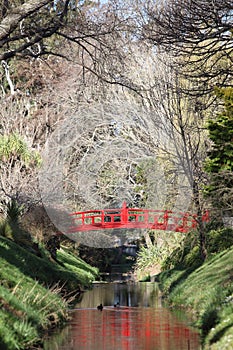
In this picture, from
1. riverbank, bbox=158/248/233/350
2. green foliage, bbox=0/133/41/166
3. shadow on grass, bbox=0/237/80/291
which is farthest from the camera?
green foliage, bbox=0/133/41/166

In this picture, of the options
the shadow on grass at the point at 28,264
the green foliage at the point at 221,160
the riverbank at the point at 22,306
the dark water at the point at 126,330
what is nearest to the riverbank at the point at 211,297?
the dark water at the point at 126,330

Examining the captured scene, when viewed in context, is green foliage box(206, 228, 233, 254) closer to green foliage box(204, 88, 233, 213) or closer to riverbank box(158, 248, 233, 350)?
riverbank box(158, 248, 233, 350)

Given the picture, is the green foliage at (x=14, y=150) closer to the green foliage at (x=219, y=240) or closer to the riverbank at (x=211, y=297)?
the riverbank at (x=211, y=297)

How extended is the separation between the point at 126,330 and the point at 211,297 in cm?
246

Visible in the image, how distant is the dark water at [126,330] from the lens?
12.2 metres

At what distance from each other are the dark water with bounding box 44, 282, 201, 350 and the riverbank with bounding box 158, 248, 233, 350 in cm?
36

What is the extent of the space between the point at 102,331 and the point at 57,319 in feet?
4.04

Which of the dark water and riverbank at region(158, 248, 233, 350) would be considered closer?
riverbank at region(158, 248, 233, 350)

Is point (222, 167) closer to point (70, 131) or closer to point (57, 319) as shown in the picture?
point (57, 319)

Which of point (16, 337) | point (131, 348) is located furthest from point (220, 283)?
point (16, 337)

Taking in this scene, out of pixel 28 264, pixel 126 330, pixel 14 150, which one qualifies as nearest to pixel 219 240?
pixel 28 264

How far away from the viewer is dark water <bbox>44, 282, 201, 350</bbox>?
12.2 m

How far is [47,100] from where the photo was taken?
47.8 metres

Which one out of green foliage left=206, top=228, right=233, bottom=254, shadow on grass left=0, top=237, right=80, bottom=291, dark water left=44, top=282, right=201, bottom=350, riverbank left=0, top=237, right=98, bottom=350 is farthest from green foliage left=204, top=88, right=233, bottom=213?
riverbank left=0, top=237, right=98, bottom=350
